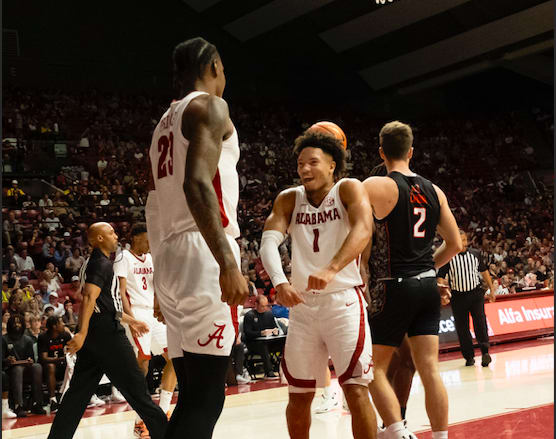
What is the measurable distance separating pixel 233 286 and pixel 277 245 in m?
1.73

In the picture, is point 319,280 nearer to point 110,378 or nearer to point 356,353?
point 356,353

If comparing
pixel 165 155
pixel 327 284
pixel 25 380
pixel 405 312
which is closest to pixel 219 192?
pixel 165 155

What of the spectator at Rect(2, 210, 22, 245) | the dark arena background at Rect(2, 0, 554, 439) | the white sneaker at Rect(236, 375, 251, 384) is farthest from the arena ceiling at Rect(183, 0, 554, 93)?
the white sneaker at Rect(236, 375, 251, 384)

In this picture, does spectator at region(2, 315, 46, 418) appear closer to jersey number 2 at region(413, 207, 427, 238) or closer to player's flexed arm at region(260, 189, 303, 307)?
player's flexed arm at region(260, 189, 303, 307)

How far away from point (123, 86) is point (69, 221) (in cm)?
955

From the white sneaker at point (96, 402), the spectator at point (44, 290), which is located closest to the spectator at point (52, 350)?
the white sneaker at point (96, 402)

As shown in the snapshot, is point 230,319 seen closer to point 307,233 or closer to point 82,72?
point 307,233

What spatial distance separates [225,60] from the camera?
92.0 ft

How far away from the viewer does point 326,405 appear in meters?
7.50

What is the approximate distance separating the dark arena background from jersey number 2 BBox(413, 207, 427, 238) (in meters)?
7.22

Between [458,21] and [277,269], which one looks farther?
[458,21]

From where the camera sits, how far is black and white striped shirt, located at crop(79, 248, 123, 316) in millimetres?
5426

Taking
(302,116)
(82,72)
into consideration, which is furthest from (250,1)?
(82,72)

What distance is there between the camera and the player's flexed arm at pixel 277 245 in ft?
12.5
